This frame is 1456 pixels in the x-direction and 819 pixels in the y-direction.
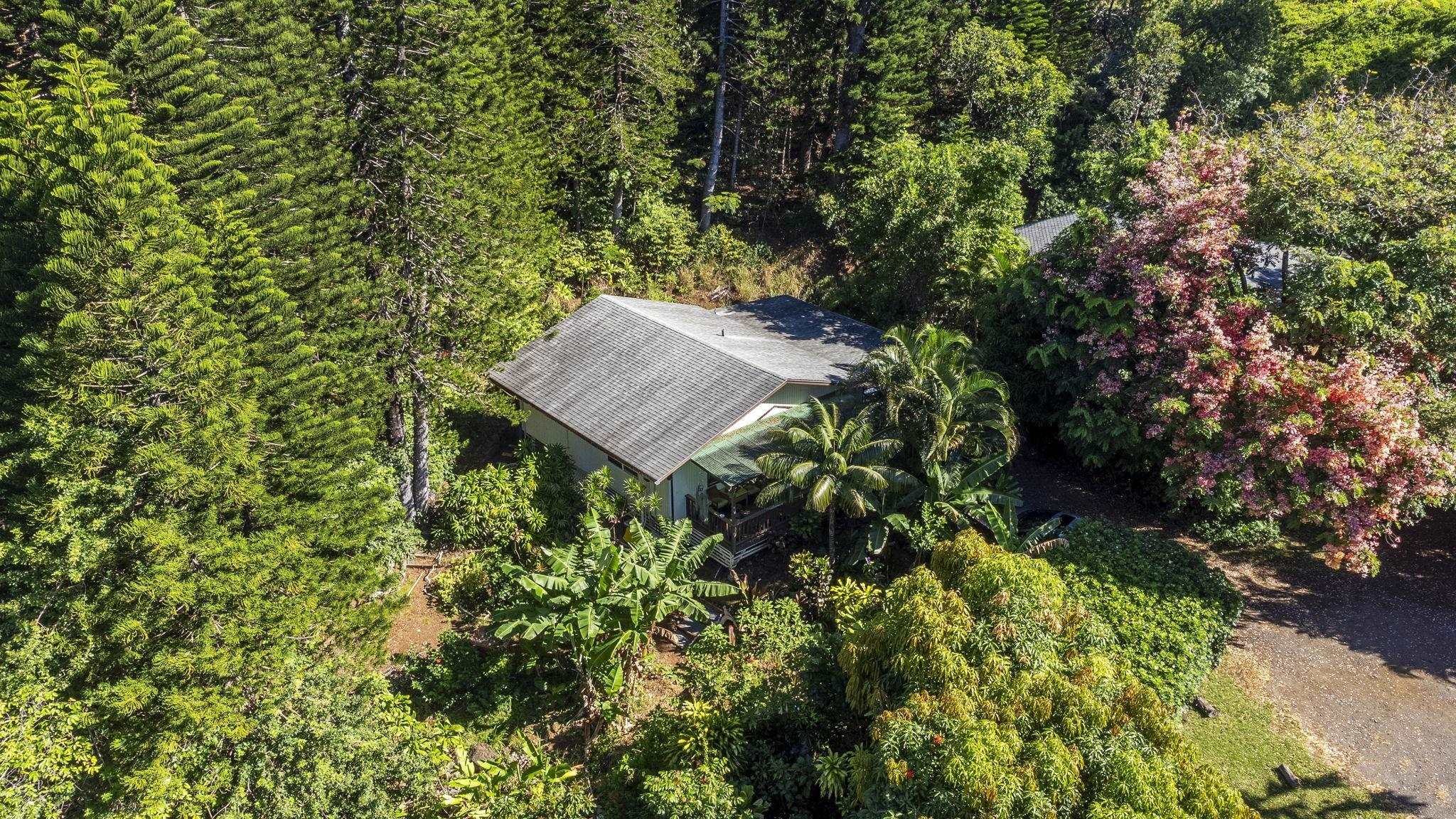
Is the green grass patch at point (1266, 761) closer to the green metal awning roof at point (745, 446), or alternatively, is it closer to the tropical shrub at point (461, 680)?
the green metal awning roof at point (745, 446)

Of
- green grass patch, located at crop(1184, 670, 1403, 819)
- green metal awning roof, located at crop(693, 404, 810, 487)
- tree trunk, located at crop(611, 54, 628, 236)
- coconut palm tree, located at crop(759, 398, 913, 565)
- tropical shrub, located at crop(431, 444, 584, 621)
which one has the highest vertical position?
tree trunk, located at crop(611, 54, 628, 236)

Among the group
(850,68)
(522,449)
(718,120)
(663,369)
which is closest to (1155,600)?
(663,369)

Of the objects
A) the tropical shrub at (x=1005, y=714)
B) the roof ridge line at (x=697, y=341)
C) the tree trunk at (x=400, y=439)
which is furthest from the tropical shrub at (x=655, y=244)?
the tropical shrub at (x=1005, y=714)

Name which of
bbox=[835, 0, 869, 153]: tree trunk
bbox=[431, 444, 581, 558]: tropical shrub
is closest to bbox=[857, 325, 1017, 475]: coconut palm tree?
bbox=[431, 444, 581, 558]: tropical shrub

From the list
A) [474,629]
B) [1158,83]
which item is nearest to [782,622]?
[474,629]

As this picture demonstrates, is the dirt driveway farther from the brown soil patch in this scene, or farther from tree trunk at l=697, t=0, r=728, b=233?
tree trunk at l=697, t=0, r=728, b=233

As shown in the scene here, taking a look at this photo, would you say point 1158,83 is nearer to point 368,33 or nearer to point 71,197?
point 368,33

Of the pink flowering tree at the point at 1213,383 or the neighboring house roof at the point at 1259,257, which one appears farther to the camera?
the neighboring house roof at the point at 1259,257
